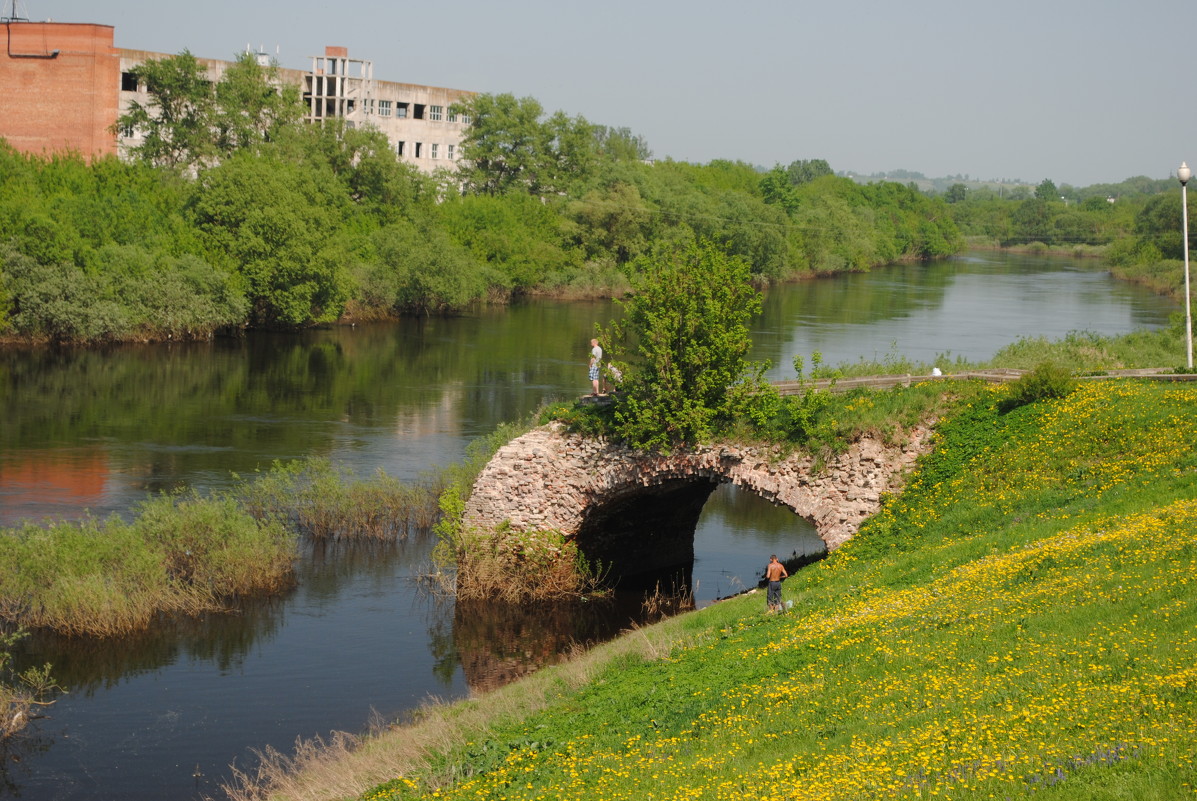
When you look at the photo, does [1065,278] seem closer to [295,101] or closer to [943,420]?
[295,101]

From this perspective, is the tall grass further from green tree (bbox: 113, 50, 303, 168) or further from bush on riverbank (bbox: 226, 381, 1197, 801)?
green tree (bbox: 113, 50, 303, 168)

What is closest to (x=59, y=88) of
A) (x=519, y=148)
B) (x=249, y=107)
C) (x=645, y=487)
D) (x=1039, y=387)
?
(x=249, y=107)

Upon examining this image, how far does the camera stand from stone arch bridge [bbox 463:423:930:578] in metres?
26.9

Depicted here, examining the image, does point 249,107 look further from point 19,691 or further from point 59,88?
point 19,691

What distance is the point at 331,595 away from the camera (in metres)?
30.0

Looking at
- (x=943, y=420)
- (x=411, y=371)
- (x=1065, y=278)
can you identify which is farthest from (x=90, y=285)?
(x=1065, y=278)

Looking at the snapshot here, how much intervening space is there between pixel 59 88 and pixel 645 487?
77.8 metres

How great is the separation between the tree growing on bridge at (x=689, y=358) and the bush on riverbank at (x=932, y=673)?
15.5 feet

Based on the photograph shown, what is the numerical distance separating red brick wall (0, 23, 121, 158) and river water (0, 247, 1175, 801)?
109ft

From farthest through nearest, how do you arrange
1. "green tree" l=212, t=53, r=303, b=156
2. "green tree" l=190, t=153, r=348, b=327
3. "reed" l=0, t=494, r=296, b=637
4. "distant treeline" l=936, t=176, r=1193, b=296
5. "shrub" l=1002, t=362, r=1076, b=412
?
"distant treeline" l=936, t=176, r=1193, b=296 < "green tree" l=212, t=53, r=303, b=156 < "green tree" l=190, t=153, r=348, b=327 < "shrub" l=1002, t=362, r=1076, b=412 < "reed" l=0, t=494, r=296, b=637

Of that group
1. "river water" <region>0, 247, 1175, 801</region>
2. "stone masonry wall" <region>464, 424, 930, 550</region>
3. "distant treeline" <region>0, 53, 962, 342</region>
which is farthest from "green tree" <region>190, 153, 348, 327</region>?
"stone masonry wall" <region>464, 424, 930, 550</region>

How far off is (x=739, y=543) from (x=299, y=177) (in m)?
49.2

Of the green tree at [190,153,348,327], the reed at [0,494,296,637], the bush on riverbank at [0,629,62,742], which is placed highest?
the green tree at [190,153,348,327]

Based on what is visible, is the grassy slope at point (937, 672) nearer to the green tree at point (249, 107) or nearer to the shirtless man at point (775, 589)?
the shirtless man at point (775, 589)
